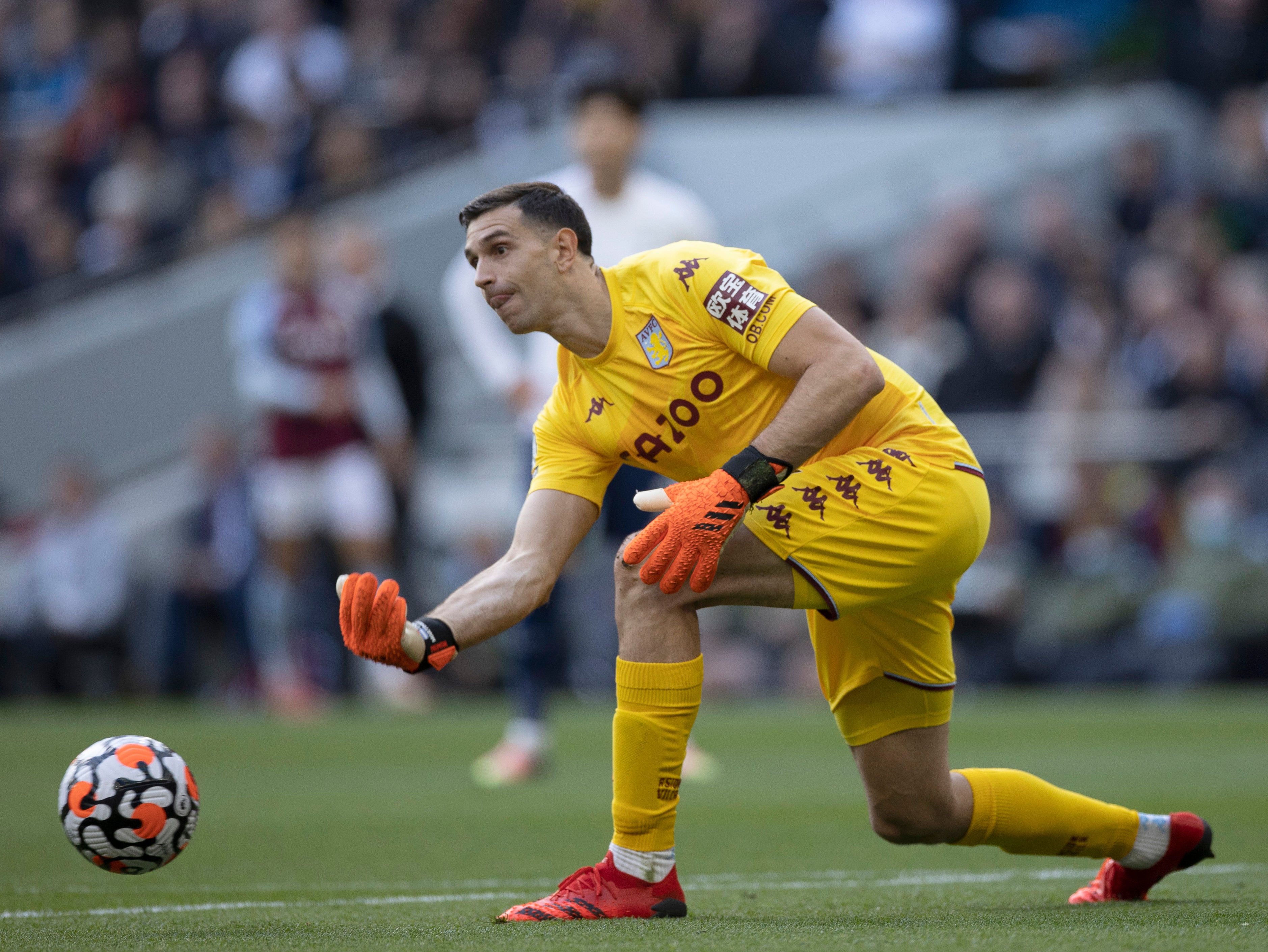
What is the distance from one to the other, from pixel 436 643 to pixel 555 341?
3441mm

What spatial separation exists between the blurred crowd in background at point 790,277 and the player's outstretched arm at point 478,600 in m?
5.05

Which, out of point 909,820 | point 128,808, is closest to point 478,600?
point 128,808

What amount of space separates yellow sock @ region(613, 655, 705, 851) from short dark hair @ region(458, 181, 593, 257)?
115 centimetres

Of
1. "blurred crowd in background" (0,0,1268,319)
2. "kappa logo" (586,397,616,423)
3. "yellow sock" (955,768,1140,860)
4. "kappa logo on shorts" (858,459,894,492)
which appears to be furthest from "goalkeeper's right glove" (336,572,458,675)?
"blurred crowd in background" (0,0,1268,319)

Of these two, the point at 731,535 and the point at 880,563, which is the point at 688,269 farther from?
the point at 880,563

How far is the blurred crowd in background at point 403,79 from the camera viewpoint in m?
17.4

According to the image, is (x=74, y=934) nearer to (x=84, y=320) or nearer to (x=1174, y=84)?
(x=84, y=320)

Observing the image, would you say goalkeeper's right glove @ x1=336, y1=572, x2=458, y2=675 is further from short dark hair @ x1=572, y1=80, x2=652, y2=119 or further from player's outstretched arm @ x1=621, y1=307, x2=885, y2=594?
short dark hair @ x1=572, y1=80, x2=652, y2=119

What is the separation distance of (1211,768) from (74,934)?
5860 millimetres

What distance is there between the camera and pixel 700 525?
13.0 ft

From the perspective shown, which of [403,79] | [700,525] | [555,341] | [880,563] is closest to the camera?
[700,525]

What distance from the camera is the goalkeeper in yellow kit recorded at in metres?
4.12

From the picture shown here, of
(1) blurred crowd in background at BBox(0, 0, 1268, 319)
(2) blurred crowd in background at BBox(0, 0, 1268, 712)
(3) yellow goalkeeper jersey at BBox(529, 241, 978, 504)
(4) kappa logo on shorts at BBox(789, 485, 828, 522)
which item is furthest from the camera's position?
(1) blurred crowd in background at BBox(0, 0, 1268, 319)

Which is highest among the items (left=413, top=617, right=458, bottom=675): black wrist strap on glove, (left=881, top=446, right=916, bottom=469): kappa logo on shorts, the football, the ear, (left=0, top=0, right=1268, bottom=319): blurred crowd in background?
(left=0, top=0, right=1268, bottom=319): blurred crowd in background
